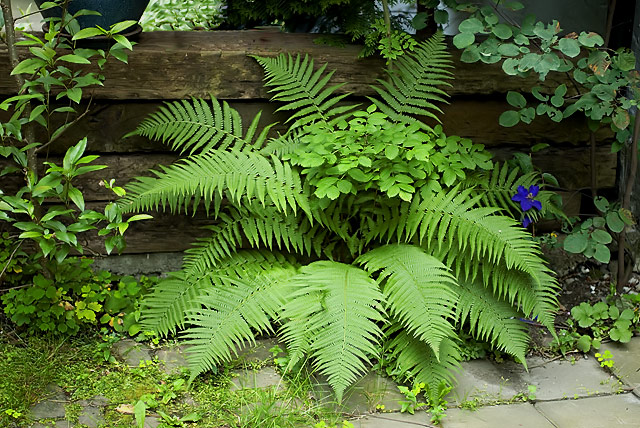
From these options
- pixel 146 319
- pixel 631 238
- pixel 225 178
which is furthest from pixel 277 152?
pixel 631 238

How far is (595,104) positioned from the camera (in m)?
2.89

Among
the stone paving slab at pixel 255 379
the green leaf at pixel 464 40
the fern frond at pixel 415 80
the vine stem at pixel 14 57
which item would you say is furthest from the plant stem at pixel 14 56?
the green leaf at pixel 464 40

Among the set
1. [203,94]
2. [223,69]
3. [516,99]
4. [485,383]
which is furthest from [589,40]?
[203,94]

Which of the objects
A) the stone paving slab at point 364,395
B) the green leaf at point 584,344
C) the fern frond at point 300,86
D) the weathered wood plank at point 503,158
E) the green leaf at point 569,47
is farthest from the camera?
the weathered wood plank at point 503,158

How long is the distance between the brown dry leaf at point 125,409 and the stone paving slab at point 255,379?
0.39m

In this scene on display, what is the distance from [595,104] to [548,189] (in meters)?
0.69

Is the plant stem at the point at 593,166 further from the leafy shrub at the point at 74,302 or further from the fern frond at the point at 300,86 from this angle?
the leafy shrub at the point at 74,302

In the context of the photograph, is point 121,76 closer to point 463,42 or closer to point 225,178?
point 225,178

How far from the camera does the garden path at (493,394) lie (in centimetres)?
239

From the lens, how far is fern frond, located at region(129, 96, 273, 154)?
2930 mm

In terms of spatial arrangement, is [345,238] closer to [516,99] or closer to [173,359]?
[173,359]

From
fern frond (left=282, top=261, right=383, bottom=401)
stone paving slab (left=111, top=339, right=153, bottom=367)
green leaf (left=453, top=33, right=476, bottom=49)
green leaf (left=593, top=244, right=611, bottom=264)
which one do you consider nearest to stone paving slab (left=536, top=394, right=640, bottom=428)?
green leaf (left=593, top=244, right=611, bottom=264)

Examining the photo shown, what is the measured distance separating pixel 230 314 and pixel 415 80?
1.40m

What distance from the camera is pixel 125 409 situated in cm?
238
